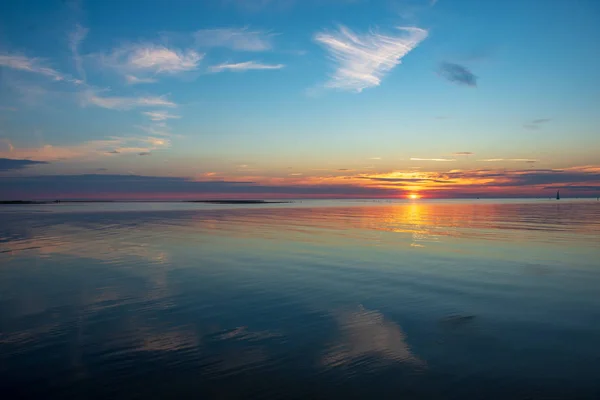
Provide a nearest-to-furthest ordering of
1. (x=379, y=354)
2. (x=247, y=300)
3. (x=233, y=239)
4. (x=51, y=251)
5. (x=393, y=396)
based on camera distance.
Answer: (x=393, y=396) → (x=379, y=354) → (x=247, y=300) → (x=51, y=251) → (x=233, y=239)

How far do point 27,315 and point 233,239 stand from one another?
20813mm

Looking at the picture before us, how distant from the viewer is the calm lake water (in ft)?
25.3

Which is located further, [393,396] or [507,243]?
[507,243]

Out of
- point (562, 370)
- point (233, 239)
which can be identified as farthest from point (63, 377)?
point (233, 239)

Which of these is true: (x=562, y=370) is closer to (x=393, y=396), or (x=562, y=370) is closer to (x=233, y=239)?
(x=393, y=396)

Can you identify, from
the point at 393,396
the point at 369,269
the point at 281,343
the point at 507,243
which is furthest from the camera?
the point at 507,243

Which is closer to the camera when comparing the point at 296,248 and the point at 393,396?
the point at 393,396

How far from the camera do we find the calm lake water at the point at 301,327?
773 centimetres

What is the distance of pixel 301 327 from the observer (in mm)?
11102

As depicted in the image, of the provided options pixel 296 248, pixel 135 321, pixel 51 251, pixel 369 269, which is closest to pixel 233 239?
pixel 296 248

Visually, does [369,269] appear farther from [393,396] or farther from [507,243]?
[507,243]

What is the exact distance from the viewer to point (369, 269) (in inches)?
784

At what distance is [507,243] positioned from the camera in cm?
2914

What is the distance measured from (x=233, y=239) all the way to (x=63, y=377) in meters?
25.0
